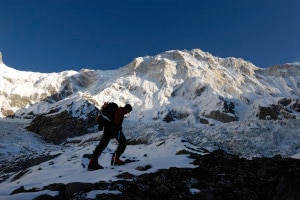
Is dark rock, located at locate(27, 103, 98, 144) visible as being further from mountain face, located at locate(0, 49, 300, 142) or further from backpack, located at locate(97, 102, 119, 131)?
backpack, located at locate(97, 102, 119, 131)

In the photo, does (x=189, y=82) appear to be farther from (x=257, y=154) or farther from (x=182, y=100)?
(x=257, y=154)

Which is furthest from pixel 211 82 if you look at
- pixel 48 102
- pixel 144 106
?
pixel 48 102

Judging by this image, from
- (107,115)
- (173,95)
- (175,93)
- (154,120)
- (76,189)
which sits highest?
(175,93)

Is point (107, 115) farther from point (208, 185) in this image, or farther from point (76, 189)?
point (208, 185)

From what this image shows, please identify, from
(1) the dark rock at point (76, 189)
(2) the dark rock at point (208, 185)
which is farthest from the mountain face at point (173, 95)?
(1) the dark rock at point (76, 189)

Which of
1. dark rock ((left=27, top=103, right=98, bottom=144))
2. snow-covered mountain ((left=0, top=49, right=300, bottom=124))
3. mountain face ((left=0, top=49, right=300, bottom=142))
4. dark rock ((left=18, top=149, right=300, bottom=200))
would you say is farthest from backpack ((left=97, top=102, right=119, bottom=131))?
snow-covered mountain ((left=0, top=49, right=300, bottom=124))

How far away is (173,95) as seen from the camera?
491 ft

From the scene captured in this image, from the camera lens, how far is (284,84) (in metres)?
195

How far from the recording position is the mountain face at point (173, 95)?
11606 cm

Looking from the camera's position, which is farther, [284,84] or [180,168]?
[284,84]

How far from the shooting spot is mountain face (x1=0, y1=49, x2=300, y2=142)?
4569 inches

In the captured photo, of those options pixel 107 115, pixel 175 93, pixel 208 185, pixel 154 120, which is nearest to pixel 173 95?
pixel 175 93

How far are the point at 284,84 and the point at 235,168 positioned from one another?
641 ft

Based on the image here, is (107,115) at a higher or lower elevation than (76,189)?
higher
